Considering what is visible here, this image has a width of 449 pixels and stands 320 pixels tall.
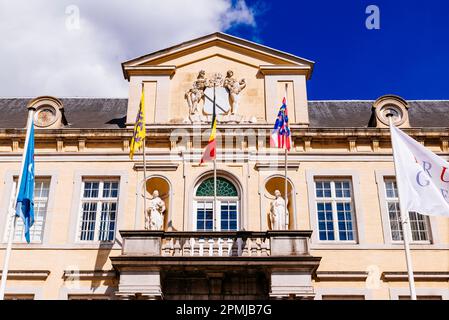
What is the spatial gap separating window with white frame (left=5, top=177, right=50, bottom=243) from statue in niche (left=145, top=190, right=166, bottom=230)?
3.38 m

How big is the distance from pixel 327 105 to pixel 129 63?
25.7 feet

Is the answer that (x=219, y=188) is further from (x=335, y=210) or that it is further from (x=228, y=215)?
(x=335, y=210)

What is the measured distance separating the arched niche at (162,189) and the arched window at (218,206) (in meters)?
0.82

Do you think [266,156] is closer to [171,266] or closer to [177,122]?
[177,122]

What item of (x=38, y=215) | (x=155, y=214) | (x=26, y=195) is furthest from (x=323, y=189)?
(x=38, y=215)

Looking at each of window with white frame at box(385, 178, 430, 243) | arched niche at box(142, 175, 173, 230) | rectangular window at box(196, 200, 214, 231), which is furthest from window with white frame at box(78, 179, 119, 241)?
window with white frame at box(385, 178, 430, 243)

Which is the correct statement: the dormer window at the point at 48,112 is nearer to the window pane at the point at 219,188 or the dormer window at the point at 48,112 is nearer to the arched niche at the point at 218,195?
the arched niche at the point at 218,195

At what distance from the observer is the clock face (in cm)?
1823

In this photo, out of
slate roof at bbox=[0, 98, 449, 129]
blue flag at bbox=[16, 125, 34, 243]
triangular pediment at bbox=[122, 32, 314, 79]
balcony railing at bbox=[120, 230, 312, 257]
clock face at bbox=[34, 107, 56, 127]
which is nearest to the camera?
blue flag at bbox=[16, 125, 34, 243]

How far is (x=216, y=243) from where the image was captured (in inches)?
593

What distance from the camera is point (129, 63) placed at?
19.0 m

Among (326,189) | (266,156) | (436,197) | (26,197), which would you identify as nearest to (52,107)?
(26,197)

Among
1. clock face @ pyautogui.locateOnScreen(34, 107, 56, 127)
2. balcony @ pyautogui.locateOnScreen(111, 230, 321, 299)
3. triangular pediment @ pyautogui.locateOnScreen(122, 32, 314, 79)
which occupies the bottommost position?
balcony @ pyautogui.locateOnScreen(111, 230, 321, 299)

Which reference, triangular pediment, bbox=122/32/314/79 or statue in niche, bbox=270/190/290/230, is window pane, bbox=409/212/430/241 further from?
triangular pediment, bbox=122/32/314/79
